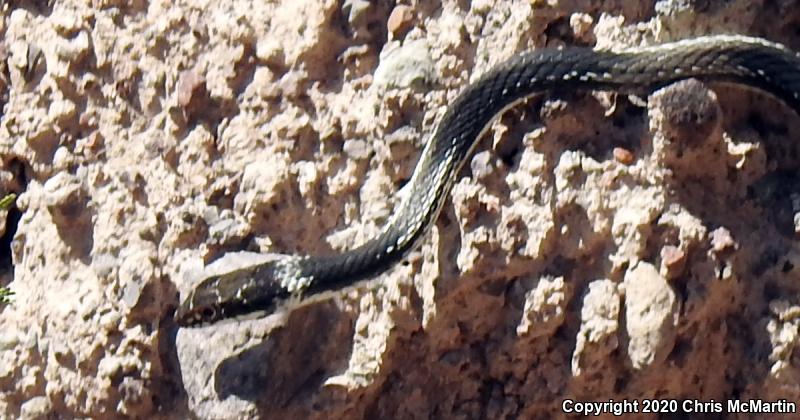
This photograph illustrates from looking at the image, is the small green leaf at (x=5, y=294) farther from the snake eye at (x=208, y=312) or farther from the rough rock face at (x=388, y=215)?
the snake eye at (x=208, y=312)

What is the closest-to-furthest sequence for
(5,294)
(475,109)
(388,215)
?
(475,109)
(388,215)
(5,294)

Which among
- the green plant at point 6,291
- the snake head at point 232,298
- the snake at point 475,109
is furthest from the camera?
the green plant at point 6,291

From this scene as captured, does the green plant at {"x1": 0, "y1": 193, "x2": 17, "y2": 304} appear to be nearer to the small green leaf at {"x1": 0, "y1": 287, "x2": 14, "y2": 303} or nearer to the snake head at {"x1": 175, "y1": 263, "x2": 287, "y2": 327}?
the small green leaf at {"x1": 0, "y1": 287, "x2": 14, "y2": 303}

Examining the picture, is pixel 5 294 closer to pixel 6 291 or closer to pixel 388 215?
pixel 6 291

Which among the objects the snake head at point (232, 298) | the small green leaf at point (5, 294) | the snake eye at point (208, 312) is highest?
the small green leaf at point (5, 294)

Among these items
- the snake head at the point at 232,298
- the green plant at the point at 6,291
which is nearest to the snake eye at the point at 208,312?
the snake head at the point at 232,298

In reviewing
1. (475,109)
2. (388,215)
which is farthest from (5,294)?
(475,109)
